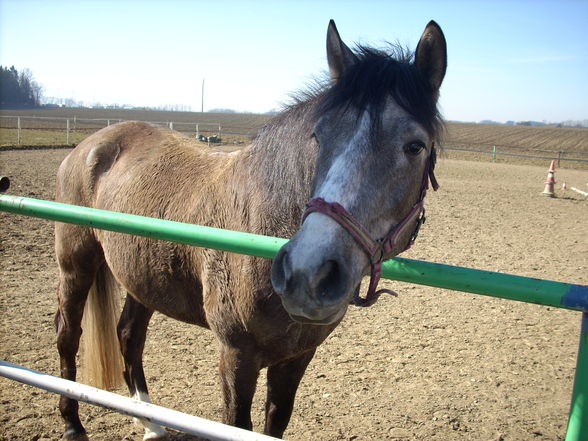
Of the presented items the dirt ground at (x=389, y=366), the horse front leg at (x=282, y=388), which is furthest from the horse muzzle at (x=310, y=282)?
the dirt ground at (x=389, y=366)

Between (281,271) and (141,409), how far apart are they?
0.68 meters

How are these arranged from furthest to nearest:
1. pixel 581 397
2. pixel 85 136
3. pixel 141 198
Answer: pixel 85 136
pixel 141 198
pixel 581 397

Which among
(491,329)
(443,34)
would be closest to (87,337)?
(443,34)

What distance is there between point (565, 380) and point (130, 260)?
152 inches

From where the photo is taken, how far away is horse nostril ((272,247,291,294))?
4.58 ft

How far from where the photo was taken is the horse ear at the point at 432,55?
75.9 inches

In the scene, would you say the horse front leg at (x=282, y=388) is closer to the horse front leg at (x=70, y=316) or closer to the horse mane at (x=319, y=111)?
the horse mane at (x=319, y=111)

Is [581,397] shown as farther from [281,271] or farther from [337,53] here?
[337,53]

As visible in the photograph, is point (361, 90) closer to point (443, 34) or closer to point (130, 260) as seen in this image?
point (443, 34)

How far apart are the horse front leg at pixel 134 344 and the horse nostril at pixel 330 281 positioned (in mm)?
2661

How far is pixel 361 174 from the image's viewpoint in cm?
165

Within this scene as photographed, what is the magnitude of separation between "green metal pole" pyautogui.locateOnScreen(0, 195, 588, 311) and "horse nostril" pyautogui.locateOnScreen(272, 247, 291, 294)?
0.19ft

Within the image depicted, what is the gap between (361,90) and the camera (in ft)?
6.04

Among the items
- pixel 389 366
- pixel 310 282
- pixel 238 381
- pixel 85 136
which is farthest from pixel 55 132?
pixel 310 282
